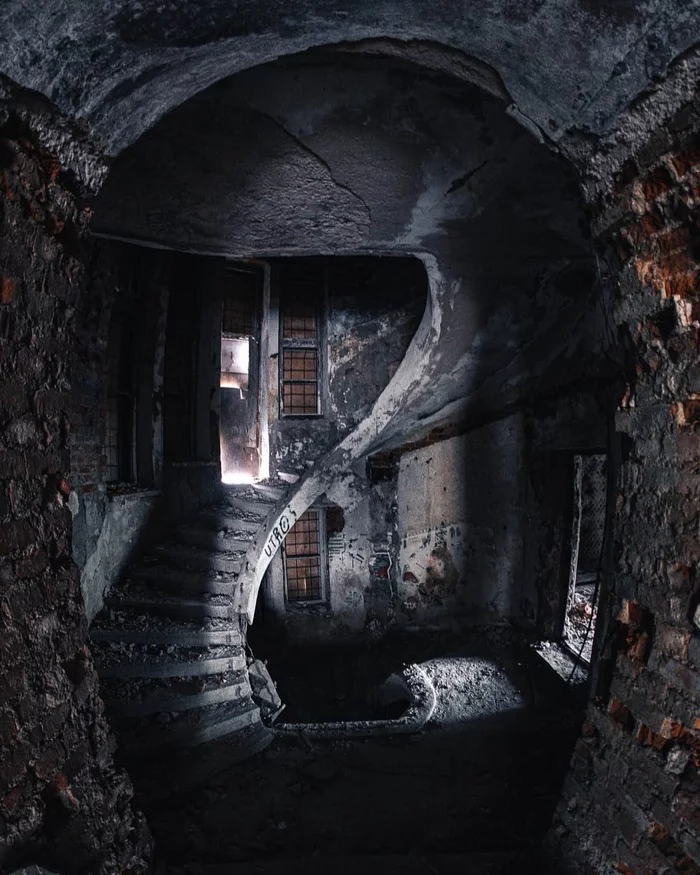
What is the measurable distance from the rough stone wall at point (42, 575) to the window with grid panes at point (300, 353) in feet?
21.8

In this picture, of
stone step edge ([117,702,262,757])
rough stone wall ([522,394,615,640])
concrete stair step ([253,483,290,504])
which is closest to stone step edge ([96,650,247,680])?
stone step edge ([117,702,262,757])

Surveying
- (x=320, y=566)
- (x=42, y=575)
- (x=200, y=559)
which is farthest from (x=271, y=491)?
(x=42, y=575)

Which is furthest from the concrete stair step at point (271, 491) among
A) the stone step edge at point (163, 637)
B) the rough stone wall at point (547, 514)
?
the rough stone wall at point (547, 514)

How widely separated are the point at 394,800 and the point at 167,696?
1.84 metres

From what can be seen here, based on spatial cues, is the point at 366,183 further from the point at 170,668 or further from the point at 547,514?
the point at 547,514

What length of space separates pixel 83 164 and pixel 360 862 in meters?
3.70

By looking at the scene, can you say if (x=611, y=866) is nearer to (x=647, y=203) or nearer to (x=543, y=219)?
(x=647, y=203)

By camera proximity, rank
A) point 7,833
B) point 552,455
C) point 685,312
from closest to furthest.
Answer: point 7,833 → point 685,312 → point 552,455

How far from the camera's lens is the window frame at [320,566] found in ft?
29.9

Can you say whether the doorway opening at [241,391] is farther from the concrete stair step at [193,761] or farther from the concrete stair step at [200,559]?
the concrete stair step at [193,761]

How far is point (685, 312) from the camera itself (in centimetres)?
207

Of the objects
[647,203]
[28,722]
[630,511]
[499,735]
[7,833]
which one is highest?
[647,203]

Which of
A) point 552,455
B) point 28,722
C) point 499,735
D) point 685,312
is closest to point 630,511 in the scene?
point 685,312

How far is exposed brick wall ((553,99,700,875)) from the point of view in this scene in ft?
6.70
